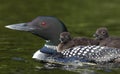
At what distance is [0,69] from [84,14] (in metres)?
8.09

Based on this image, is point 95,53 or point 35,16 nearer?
point 95,53

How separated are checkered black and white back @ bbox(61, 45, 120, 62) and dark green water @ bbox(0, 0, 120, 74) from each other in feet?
1.48

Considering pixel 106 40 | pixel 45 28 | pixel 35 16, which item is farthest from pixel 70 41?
pixel 35 16

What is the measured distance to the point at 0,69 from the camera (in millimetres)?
11242

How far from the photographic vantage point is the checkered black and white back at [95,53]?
11711mm

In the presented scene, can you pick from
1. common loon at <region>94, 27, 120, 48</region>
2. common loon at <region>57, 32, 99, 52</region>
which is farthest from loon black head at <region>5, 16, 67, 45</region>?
common loon at <region>94, 27, 120, 48</region>

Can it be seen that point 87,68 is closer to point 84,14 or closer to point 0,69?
point 0,69

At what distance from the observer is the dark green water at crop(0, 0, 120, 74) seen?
37.6 ft

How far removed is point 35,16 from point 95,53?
706 centimetres

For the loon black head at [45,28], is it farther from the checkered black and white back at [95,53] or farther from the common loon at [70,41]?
the checkered black and white back at [95,53]

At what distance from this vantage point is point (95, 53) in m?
11.9

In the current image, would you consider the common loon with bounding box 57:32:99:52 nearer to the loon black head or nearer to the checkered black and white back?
the checkered black and white back

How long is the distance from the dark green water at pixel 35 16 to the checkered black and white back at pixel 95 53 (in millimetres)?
451

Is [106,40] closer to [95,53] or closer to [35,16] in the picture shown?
[95,53]
